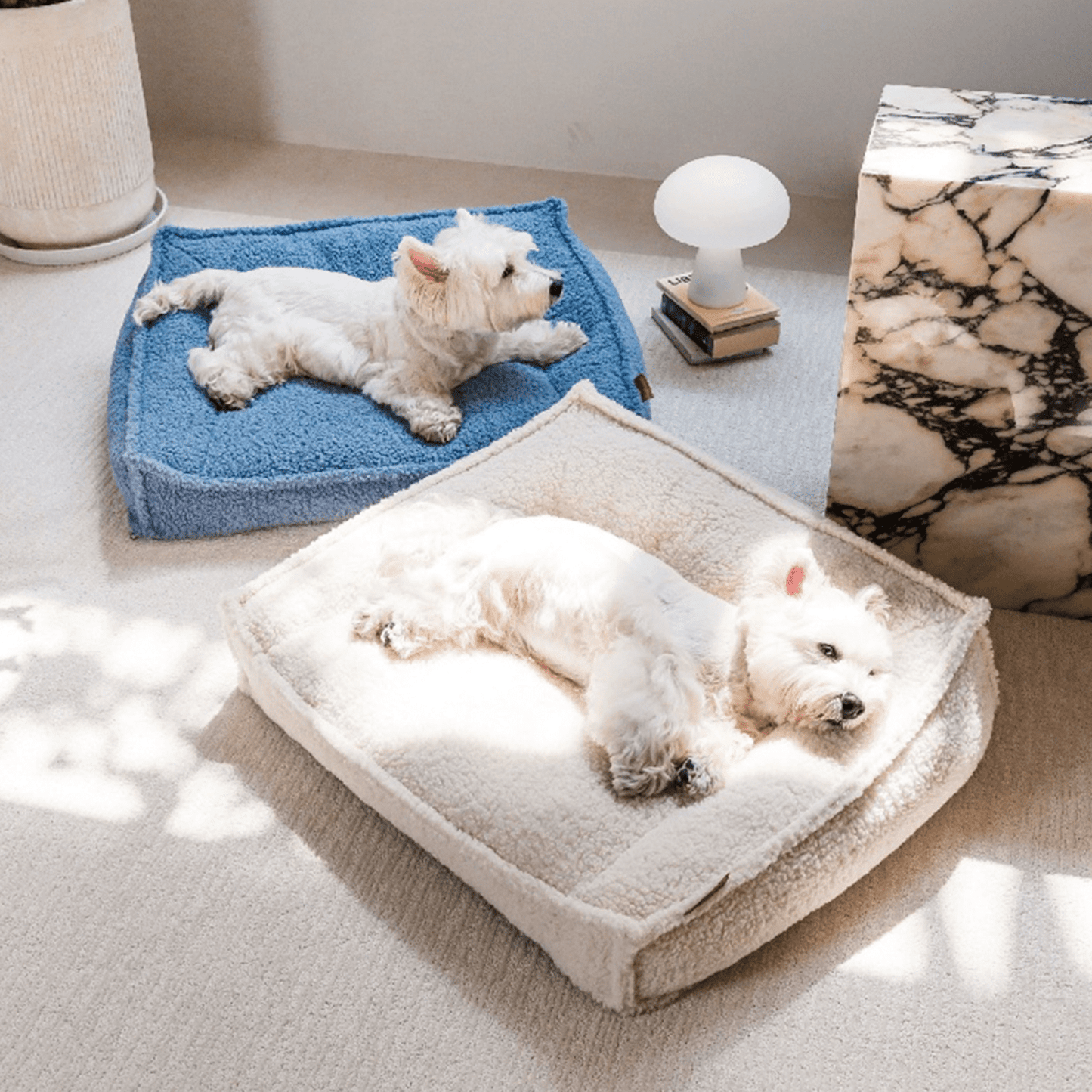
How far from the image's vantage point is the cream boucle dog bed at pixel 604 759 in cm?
165

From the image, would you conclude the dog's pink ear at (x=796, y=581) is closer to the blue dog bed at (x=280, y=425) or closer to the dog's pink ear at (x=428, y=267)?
the blue dog bed at (x=280, y=425)

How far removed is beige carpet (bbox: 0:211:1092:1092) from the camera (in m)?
1.65

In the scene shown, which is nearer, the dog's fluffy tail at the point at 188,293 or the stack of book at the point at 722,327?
the dog's fluffy tail at the point at 188,293

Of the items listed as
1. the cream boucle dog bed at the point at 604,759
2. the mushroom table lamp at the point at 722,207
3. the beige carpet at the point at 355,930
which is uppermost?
the mushroom table lamp at the point at 722,207

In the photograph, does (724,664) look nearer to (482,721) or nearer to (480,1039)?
(482,721)

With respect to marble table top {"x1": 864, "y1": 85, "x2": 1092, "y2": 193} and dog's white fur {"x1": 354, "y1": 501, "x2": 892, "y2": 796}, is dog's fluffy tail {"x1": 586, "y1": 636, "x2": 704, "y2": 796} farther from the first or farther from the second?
marble table top {"x1": 864, "y1": 85, "x2": 1092, "y2": 193}

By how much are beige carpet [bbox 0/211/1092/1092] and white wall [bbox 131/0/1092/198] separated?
1.82 meters

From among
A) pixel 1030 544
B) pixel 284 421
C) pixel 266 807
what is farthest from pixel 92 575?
pixel 1030 544

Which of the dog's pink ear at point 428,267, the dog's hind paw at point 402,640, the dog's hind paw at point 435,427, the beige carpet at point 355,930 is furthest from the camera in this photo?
the dog's hind paw at point 435,427

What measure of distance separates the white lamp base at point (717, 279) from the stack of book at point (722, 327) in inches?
0.7

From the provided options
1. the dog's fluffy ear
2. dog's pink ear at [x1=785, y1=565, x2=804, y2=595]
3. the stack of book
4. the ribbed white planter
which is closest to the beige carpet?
the dog's fluffy ear

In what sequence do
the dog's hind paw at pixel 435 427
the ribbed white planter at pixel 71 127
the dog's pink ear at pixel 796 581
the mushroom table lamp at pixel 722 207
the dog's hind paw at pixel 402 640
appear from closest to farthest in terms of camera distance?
1. the dog's pink ear at pixel 796 581
2. the dog's hind paw at pixel 402 640
3. the dog's hind paw at pixel 435 427
4. the mushroom table lamp at pixel 722 207
5. the ribbed white planter at pixel 71 127

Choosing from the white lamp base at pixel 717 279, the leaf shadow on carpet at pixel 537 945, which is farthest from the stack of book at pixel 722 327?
the leaf shadow on carpet at pixel 537 945

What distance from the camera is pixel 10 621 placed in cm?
234
